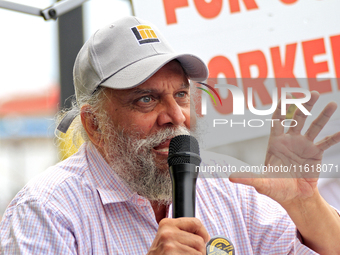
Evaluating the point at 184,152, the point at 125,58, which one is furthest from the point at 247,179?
the point at 125,58

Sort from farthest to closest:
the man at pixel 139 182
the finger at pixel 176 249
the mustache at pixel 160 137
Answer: the mustache at pixel 160 137 < the man at pixel 139 182 < the finger at pixel 176 249

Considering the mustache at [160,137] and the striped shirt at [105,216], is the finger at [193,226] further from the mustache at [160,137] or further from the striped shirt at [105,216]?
the mustache at [160,137]

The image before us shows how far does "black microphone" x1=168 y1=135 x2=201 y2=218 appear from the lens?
1.12 meters

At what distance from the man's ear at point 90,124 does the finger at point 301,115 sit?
842mm

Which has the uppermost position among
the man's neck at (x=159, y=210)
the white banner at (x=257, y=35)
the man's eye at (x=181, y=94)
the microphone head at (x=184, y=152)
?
the white banner at (x=257, y=35)

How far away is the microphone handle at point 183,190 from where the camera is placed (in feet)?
3.66

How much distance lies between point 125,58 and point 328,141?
0.87m

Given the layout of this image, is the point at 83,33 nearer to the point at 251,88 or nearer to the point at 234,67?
the point at 234,67

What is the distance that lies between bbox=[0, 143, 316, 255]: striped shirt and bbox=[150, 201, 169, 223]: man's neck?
11 cm

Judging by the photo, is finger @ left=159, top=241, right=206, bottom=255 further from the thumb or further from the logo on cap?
the logo on cap

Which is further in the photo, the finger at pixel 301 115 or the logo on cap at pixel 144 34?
the logo on cap at pixel 144 34

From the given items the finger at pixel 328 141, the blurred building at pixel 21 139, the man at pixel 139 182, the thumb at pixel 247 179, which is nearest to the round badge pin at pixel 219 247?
the man at pixel 139 182

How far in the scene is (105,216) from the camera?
1463mm

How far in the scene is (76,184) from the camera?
1505mm
